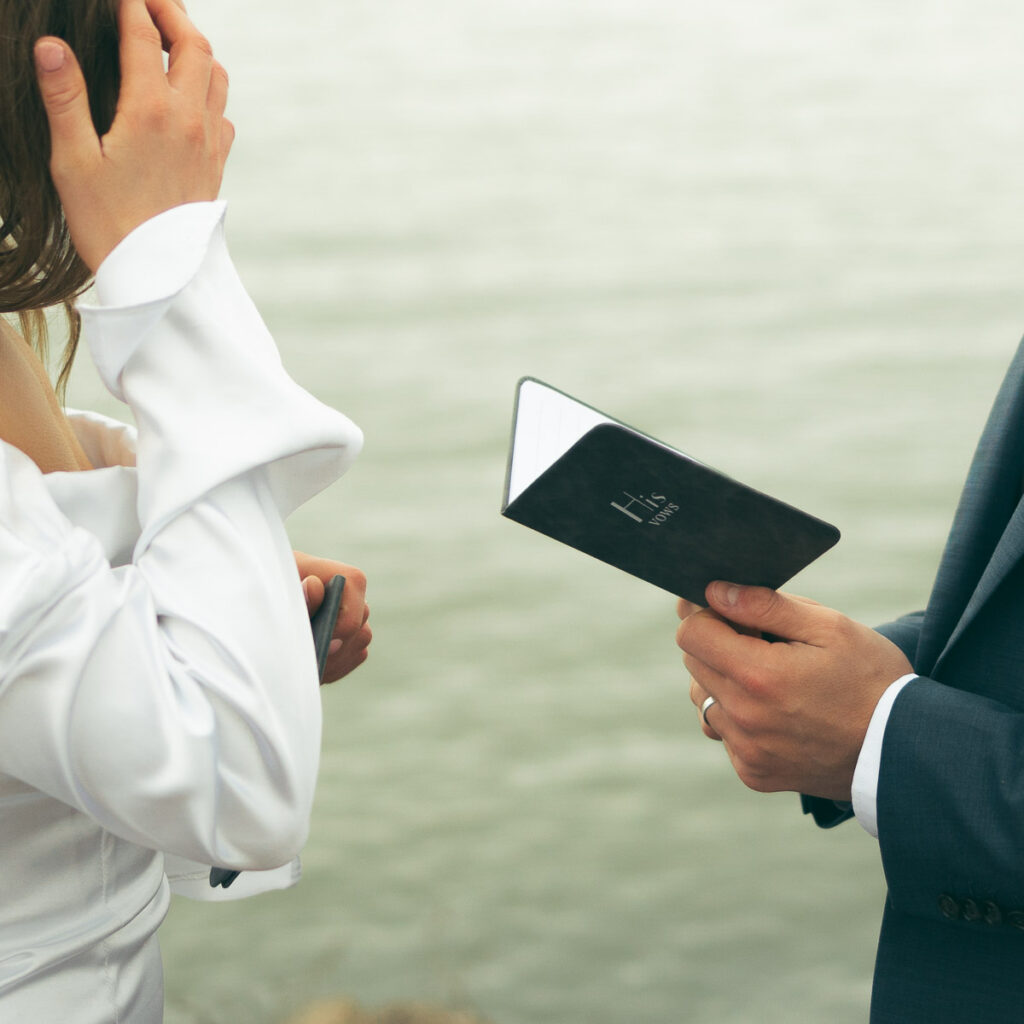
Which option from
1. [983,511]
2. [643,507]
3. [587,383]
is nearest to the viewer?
[643,507]

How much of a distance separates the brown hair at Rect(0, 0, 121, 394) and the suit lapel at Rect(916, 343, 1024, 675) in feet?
2.10

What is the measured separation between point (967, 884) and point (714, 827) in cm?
129

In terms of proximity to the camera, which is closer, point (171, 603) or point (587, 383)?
point (171, 603)

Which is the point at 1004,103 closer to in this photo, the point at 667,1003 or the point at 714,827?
the point at 714,827

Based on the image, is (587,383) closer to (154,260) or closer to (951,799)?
(951,799)

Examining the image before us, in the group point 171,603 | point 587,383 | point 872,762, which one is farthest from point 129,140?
point 587,383

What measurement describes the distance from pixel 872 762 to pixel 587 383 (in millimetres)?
1726

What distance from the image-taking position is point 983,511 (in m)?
0.85

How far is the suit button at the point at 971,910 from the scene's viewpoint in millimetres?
770

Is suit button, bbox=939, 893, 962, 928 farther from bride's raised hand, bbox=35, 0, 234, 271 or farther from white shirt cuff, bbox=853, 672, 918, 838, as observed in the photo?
bride's raised hand, bbox=35, 0, 234, 271

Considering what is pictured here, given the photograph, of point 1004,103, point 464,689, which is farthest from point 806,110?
point 464,689

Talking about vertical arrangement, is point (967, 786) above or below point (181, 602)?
→ below

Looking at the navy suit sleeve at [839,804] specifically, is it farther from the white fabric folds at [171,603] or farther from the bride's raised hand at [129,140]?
the bride's raised hand at [129,140]

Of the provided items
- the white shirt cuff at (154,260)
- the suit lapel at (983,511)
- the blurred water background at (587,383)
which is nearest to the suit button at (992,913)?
the suit lapel at (983,511)
